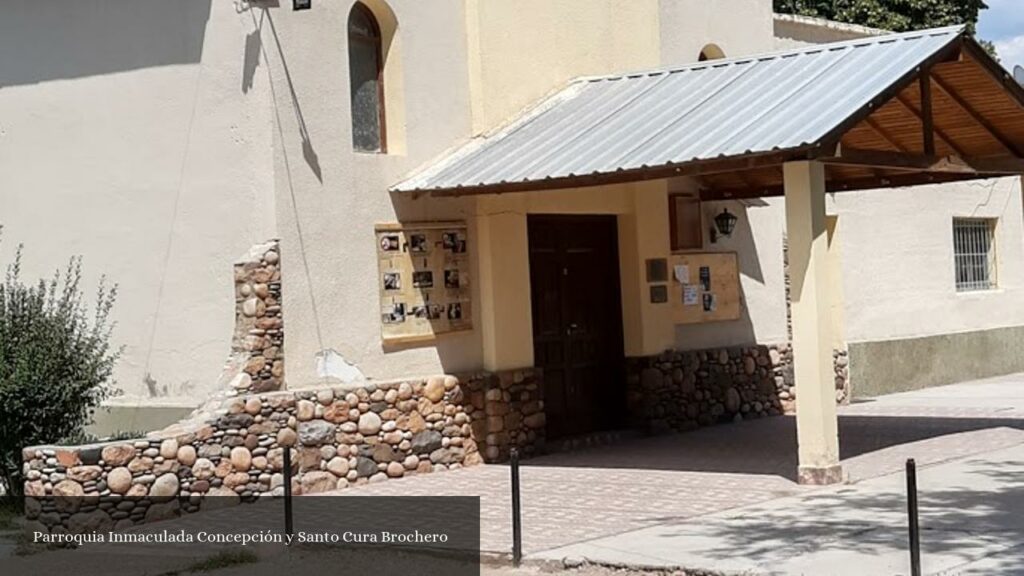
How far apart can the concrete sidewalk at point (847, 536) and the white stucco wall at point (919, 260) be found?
9.04m

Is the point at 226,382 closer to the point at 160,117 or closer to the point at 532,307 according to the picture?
the point at 160,117

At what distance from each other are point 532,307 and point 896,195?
8530mm

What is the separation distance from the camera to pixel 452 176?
1412 cm

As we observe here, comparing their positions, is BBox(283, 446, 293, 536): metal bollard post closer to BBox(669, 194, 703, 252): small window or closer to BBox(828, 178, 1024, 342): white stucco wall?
BBox(669, 194, 703, 252): small window

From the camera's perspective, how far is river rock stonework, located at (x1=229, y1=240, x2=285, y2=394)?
13.0 m

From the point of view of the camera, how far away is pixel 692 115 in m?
13.6

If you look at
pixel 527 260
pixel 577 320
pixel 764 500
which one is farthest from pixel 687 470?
pixel 577 320

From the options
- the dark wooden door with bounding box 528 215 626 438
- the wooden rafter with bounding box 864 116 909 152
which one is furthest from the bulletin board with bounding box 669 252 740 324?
the wooden rafter with bounding box 864 116 909 152

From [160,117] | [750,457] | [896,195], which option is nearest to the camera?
[160,117]

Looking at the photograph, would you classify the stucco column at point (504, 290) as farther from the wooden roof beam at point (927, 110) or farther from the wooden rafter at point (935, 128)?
the wooden roof beam at point (927, 110)

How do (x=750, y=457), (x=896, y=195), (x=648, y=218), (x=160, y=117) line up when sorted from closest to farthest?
(x=160, y=117)
(x=750, y=457)
(x=648, y=218)
(x=896, y=195)

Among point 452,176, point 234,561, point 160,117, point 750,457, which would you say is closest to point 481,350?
point 452,176

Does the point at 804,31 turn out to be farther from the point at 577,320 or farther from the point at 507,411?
the point at 507,411

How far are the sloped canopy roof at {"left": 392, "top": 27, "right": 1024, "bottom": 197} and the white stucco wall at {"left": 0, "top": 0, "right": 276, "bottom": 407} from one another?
1865 millimetres
